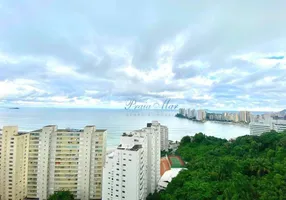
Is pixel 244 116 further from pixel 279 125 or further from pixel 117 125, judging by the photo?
pixel 117 125

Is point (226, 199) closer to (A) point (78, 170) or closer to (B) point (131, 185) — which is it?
(B) point (131, 185)

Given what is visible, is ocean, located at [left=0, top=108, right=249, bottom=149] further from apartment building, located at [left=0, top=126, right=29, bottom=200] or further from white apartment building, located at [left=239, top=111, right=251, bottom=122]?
apartment building, located at [left=0, top=126, right=29, bottom=200]

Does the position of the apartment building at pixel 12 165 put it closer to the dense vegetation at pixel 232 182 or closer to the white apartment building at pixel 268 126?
the dense vegetation at pixel 232 182

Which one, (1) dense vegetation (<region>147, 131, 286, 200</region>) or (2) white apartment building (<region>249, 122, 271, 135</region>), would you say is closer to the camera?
(1) dense vegetation (<region>147, 131, 286, 200</region>)

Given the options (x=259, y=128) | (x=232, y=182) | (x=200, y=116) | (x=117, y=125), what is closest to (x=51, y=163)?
(x=232, y=182)

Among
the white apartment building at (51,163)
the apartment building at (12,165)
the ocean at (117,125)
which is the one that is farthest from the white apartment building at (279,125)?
the apartment building at (12,165)

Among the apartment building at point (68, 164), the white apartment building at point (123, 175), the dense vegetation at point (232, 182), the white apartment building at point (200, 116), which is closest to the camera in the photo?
the dense vegetation at point (232, 182)

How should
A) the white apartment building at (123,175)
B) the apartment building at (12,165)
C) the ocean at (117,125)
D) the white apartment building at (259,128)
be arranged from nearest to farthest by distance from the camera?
the white apartment building at (123,175) < the apartment building at (12,165) < the white apartment building at (259,128) < the ocean at (117,125)

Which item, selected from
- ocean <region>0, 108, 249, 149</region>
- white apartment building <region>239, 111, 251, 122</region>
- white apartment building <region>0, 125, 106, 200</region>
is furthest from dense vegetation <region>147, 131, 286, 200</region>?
white apartment building <region>239, 111, 251, 122</region>
